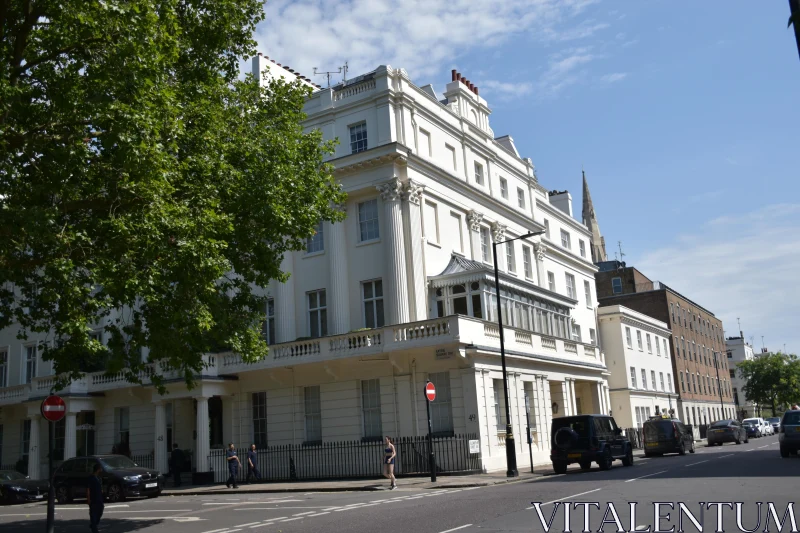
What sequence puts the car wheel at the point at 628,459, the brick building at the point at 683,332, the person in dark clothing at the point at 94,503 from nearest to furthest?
the person in dark clothing at the point at 94,503
the car wheel at the point at 628,459
the brick building at the point at 683,332

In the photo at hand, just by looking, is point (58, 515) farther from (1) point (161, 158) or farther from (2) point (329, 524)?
(1) point (161, 158)

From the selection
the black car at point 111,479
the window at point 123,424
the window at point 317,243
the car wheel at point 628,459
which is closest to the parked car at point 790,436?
the car wheel at point 628,459

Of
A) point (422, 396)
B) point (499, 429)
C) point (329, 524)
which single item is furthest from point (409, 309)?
point (329, 524)

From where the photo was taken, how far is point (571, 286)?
169 ft

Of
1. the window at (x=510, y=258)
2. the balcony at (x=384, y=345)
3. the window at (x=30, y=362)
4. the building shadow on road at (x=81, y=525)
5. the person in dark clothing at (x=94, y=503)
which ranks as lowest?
the building shadow on road at (x=81, y=525)

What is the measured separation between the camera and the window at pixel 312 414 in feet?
106

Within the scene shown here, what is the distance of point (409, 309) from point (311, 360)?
4535 millimetres

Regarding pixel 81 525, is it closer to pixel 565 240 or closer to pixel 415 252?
pixel 415 252

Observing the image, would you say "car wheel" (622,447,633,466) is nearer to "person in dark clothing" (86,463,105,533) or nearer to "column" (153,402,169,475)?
"person in dark clothing" (86,463,105,533)

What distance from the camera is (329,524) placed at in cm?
1431

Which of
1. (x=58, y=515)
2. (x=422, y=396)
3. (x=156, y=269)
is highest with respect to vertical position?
(x=156, y=269)

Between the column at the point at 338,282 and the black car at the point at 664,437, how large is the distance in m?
14.2

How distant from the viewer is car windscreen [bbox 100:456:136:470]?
25266 millimetres

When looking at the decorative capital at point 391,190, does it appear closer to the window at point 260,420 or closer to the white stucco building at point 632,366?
the window at point 260,420
